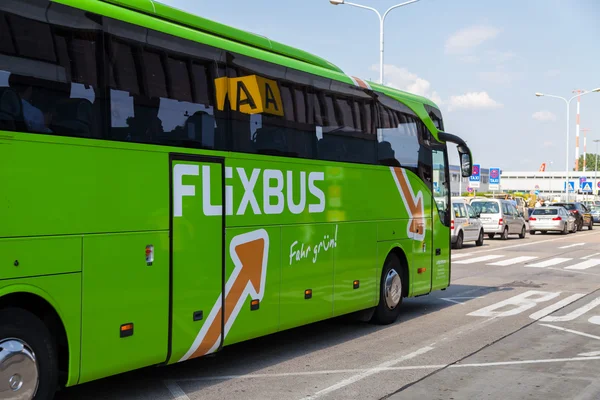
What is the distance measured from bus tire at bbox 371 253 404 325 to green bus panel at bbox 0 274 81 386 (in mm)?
5830

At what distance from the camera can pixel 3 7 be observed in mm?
5305

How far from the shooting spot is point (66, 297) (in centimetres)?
563

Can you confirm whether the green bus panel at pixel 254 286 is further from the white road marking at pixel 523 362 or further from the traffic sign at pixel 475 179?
the traffic sign at pixel 475 179

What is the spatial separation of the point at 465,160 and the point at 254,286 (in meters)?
6.22

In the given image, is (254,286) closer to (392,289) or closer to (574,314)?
(392,289)

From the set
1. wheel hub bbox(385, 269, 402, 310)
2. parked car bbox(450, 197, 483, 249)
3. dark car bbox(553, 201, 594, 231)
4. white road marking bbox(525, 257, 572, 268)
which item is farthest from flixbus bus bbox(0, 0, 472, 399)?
dark car bbox(553, 201, 594, 231)

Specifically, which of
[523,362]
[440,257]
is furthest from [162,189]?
[440,257]

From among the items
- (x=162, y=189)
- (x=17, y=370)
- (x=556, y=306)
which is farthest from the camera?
(x=556, y=306)

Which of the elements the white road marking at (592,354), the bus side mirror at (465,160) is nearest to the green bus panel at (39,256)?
the white road marking at (592,354)

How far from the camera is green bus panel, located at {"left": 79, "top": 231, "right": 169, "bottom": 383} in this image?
5.87 meters

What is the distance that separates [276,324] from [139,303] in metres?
2.28

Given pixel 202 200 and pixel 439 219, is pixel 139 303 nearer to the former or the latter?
pixel 202 200

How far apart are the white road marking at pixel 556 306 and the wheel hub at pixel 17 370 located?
8.40 meters

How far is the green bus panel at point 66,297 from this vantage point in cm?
534
